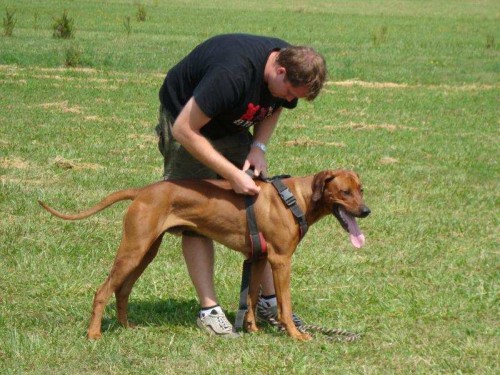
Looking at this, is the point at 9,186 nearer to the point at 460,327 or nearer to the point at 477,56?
the point at 460,327

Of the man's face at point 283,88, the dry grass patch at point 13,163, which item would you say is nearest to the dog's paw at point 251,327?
the man's face at point 283,88

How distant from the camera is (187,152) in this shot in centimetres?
599

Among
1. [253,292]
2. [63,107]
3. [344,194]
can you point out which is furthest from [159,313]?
[63,107]

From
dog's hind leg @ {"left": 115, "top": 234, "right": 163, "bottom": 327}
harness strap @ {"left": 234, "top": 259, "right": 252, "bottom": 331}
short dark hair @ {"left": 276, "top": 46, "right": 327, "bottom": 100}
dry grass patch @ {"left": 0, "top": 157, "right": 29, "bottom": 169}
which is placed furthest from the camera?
dry grass patch @ {"left": 0, "top": 157, "right": 29, "bottom": 169}

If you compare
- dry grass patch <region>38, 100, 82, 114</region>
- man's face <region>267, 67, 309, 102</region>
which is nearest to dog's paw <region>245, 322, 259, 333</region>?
man's face <region>267, 67, 309, 102</region>

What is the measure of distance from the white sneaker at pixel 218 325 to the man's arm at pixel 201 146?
84cm

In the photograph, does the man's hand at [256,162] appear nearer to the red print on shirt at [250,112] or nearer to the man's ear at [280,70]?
the red print on shirt at [250,112]

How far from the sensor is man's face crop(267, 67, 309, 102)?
17.9 feet

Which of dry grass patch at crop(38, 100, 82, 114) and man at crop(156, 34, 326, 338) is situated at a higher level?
man at crop(156, 34, 326, 338)

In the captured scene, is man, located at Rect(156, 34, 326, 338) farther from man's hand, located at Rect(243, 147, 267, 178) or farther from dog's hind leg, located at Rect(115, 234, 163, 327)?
dog's hind leg, located at Rect(115, 234, 163, 327)

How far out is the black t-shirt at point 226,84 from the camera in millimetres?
5379

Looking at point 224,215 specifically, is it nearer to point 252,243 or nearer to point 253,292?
point 252,243

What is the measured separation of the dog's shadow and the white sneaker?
0.22 meters

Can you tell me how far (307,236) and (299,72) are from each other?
3.43 meters
